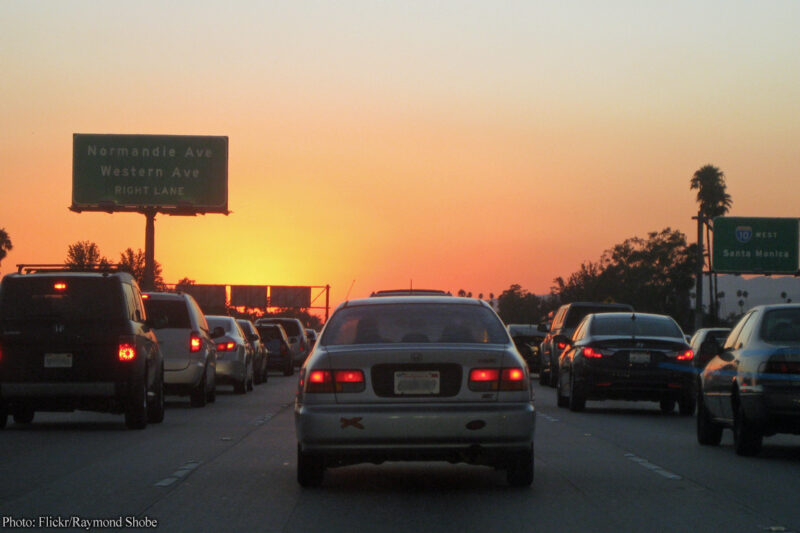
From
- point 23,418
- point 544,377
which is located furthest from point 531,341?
point 23,418

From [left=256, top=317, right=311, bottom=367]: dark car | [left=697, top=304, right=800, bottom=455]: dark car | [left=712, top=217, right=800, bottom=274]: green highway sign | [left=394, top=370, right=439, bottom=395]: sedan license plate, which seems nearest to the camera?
[left=394, top=370, right=439, bottom=395]: sedan license plate

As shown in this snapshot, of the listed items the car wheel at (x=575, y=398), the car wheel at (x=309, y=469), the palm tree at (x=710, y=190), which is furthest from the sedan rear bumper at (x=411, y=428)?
the palm tree at (x=710, y=190)

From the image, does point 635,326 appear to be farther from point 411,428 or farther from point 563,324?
point 411,428

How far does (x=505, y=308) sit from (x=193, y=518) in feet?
550

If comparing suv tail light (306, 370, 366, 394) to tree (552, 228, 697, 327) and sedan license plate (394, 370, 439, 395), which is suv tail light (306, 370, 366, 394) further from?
tree (552, 228, 697, 327)

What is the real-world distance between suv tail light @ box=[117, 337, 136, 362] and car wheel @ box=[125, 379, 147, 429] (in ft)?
1.06

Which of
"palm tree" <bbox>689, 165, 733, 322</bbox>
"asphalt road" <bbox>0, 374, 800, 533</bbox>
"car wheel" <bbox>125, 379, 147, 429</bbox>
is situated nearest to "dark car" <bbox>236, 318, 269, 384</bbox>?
"car wheel" <bbox>125, 379, 147, 429</bbox>

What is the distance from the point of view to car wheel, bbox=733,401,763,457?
1436cm

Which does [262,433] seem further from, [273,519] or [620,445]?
[273,519]

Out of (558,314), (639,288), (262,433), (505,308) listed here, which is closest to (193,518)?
(262,433)

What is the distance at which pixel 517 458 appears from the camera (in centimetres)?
1095

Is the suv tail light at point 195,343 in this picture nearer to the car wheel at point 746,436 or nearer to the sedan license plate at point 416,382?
the car wheel at point 746,436

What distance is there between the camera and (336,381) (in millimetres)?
10719

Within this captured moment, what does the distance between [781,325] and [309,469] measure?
591cm
